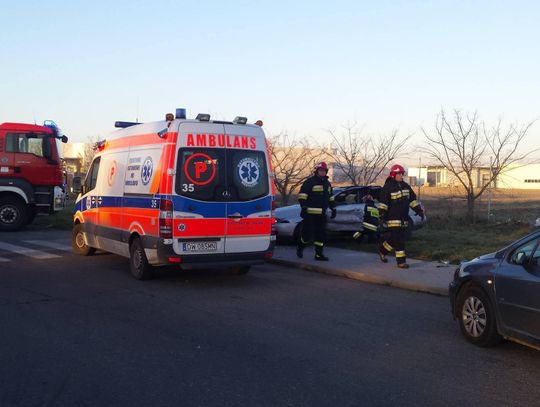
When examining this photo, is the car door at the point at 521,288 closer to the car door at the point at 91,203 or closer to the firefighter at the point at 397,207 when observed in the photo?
the firefighter at the point at 397,207

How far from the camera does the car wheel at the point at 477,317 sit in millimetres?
5930

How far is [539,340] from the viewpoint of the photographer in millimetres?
5219

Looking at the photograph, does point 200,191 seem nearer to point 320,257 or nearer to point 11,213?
point 320,257

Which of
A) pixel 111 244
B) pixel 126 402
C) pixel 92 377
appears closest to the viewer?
pixel 126 402

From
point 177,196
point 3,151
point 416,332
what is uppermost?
point 3,151

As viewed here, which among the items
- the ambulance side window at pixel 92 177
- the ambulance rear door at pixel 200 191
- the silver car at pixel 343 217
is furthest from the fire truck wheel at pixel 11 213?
the ambulance rear door at pixel 200 191

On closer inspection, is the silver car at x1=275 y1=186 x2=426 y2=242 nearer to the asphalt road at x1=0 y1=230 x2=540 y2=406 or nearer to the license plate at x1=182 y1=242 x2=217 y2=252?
the asphalt road at x1=0 y1=230 x2=540 y2=406

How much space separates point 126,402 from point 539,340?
3558mm

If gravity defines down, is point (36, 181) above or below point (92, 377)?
above

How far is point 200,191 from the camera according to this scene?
30.0ft

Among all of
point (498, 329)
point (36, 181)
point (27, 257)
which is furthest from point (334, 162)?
point (498, 329)

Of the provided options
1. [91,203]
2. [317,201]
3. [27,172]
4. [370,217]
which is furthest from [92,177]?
[27,172]

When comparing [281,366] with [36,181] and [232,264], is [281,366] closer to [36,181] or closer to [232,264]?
[232,264]

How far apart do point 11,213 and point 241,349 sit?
14326mm
